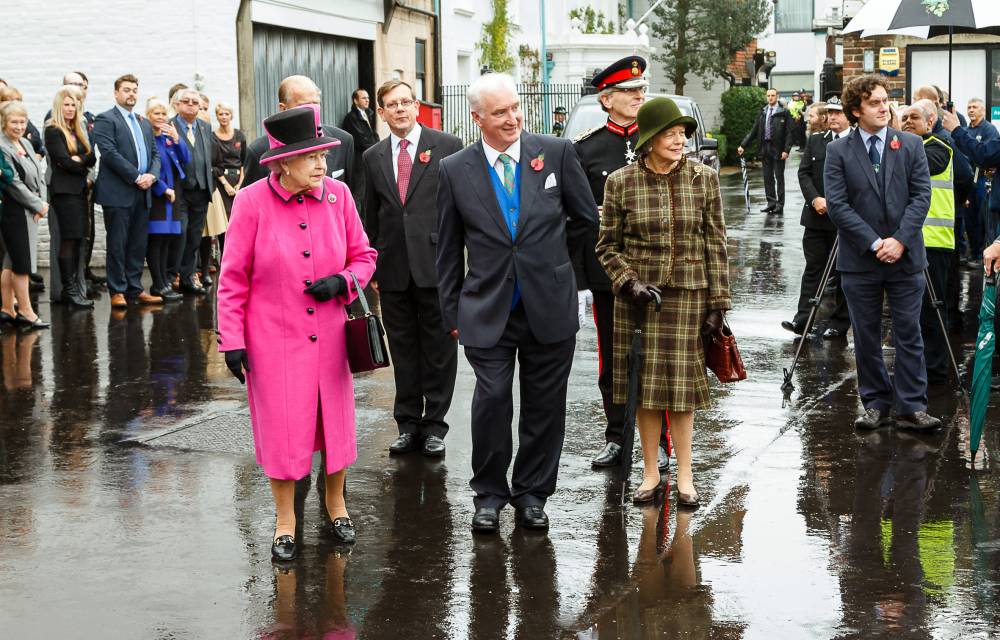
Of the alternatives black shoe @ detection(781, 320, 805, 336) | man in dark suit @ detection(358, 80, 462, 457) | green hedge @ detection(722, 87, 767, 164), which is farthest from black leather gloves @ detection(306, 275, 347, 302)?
green hedge @ detection(722, 87, 767, 164)

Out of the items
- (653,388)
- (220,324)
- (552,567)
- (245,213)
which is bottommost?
(552,567)

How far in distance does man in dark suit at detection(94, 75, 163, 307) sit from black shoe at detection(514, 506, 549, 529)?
8.13 metres

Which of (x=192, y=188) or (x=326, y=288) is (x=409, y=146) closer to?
(x=326, y=288)

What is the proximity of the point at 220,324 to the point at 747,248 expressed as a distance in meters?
12.9

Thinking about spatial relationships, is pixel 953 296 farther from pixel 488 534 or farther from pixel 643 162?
pixel 488 534

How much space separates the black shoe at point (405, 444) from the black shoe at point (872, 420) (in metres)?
2.61

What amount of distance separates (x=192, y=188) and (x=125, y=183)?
3.01 ft

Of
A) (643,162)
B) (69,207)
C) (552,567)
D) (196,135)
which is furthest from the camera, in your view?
(196,135)

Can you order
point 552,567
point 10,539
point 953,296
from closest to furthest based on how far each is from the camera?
point 552,567
point 10,539
point 953,296

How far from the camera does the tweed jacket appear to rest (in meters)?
6.59

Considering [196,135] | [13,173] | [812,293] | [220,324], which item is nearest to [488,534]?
[220,324]

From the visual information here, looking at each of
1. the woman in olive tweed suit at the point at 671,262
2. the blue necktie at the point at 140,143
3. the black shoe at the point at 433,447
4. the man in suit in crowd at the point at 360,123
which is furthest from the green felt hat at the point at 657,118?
the man in suit in crowd at the point at 360,123

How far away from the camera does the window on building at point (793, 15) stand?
61.4 metres

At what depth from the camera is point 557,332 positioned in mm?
6301
